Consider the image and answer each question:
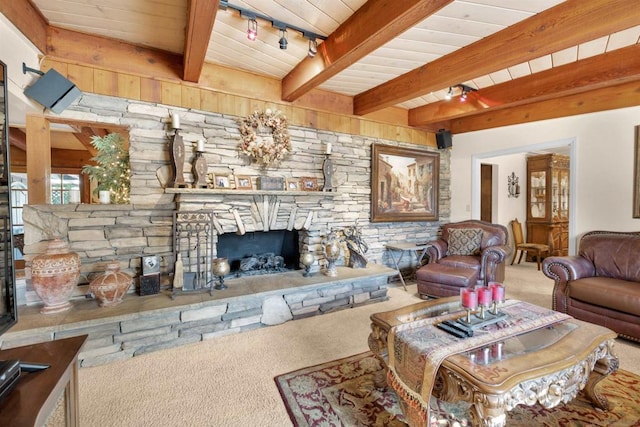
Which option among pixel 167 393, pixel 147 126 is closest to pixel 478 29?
pixel 147 126

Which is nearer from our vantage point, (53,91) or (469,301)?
(469,301)

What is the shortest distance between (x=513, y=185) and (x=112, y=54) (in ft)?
23.3

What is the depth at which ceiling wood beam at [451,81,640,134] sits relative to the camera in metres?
3.45

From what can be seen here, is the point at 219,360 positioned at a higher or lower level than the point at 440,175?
lower

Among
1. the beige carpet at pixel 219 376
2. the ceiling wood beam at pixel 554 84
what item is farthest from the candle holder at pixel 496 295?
the ceiling wood beam at pixel 554 84

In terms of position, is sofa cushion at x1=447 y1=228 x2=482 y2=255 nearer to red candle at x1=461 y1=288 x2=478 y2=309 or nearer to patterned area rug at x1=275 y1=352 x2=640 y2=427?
patterned area rug at x1=275 y1=352 x2=640 y2=427

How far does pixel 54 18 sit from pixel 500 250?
516 centimetres

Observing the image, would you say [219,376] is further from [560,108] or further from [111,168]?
[560,108]

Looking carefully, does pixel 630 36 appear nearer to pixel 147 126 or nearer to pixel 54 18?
pixel 147 126

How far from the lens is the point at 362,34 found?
2172 mm

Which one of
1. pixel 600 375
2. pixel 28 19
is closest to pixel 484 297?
pixel 600 375

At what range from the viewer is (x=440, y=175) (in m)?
5.18

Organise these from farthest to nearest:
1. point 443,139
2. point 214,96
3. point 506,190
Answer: point 506,190 → point 443,139 → point 214,96

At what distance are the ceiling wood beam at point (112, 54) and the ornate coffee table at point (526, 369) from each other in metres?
3.13
